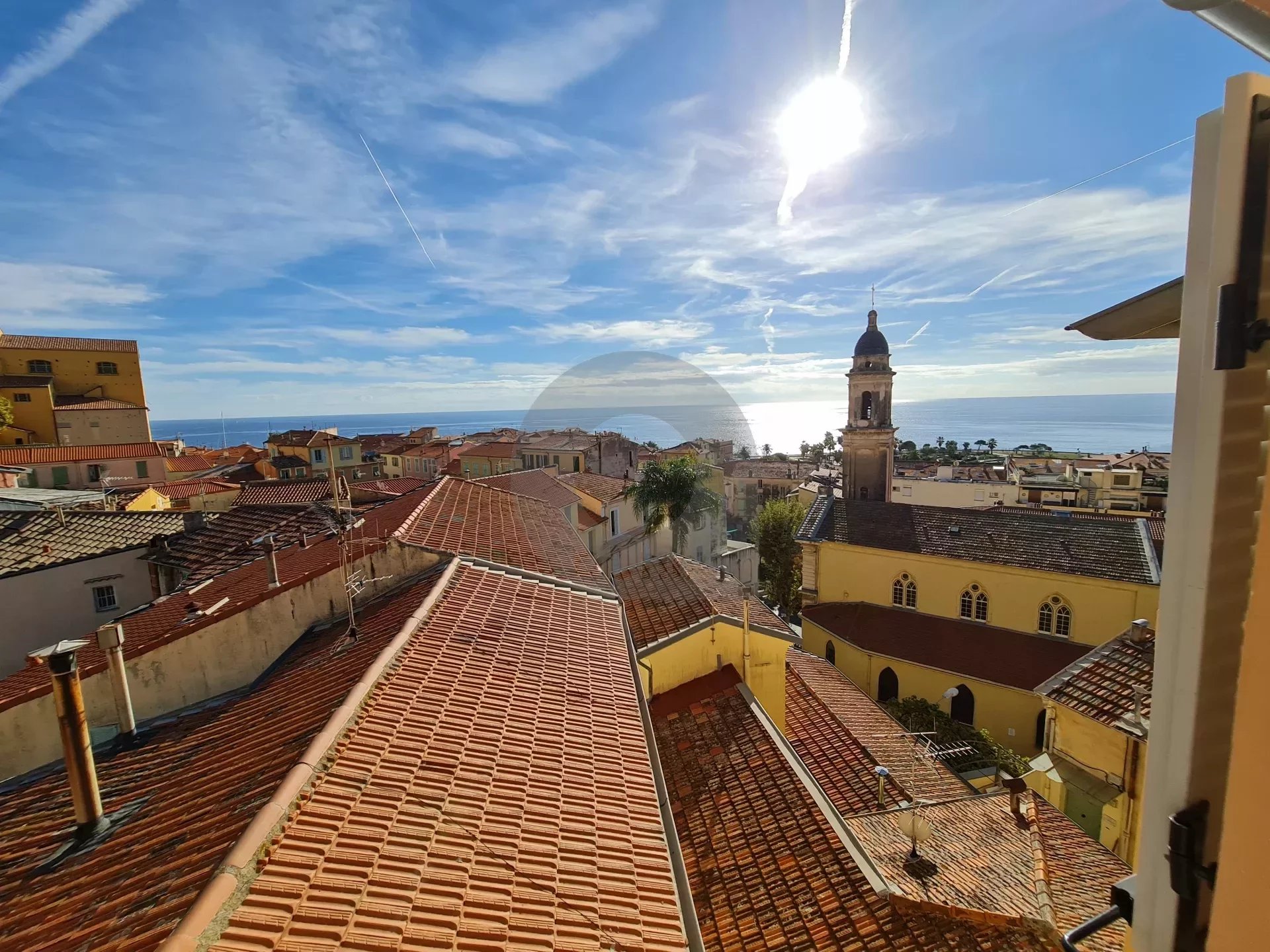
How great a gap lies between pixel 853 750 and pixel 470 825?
8.01 m

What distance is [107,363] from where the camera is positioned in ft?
151

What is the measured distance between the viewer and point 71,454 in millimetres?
32031

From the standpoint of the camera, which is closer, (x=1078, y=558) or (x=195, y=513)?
(x=195, y=513)

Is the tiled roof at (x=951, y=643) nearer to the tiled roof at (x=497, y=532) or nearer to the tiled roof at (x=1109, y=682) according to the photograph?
the tiled roof at (x=1109, y=682)

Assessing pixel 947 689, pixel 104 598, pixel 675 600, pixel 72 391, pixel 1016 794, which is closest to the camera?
pixel 1016 794

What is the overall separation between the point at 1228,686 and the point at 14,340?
66078 mm

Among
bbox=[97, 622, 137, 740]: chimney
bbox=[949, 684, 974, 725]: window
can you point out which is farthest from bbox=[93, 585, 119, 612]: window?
bbox=[949, 684, 974, 725]: window

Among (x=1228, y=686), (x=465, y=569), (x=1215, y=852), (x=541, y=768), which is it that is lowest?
(x=541, y=768)

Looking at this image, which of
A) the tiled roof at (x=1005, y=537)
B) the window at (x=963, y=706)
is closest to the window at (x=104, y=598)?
the tiled roof at (x=1005, y=537)

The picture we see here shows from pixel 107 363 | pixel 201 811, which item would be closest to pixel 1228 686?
pixel 201 811

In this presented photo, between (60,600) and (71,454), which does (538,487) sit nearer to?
(60,600)

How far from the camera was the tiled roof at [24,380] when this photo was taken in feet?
127

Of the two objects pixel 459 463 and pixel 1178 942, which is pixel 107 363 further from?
pixel 1178 942

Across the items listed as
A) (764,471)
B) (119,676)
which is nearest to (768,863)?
(119,676)
